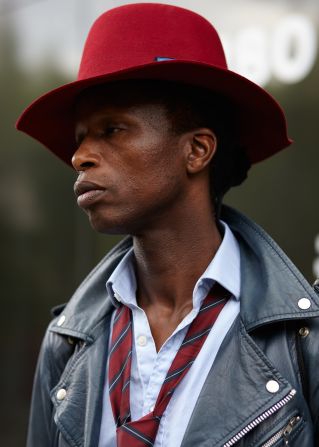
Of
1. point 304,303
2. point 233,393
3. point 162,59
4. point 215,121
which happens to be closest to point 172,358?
point 233,393

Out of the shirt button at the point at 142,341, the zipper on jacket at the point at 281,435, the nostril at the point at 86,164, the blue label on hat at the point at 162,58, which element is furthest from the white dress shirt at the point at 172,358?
the blue label on hat at the point at 162,58

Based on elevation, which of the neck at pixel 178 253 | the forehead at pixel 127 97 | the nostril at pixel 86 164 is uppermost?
the forehead at pixel 127 97

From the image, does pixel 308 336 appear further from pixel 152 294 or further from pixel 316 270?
pixel 316 270

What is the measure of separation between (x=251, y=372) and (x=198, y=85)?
3.17ft

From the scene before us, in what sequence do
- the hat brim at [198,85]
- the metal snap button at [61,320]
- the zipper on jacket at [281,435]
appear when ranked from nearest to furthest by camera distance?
the zipper on jacket at [281,435] → the hat brim at [198,85] → the metal snap button at [61,320]

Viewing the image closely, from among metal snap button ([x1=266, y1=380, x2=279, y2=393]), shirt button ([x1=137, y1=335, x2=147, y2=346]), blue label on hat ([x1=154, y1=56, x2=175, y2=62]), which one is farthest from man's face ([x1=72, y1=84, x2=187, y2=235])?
metal snap button ([x1=266, y1=380, x2=279, y2=393])

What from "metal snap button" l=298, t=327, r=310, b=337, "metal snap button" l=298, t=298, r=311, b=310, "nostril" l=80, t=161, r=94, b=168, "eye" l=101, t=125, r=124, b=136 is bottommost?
"metal snap button" l=298, t=327, r=310, b=337

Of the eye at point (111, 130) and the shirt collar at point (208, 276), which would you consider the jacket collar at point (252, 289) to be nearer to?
the shirt collar at point (208, 276)

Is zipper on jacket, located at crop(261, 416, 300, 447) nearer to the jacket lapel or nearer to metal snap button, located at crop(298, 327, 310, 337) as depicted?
the jacket lapel

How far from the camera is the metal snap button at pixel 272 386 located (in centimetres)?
214

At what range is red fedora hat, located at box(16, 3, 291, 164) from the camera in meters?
2.35

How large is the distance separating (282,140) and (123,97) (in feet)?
2.11

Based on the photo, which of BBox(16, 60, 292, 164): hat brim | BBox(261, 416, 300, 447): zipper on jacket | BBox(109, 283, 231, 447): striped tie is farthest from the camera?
BBox(16, 60, 292, 164): hat brim

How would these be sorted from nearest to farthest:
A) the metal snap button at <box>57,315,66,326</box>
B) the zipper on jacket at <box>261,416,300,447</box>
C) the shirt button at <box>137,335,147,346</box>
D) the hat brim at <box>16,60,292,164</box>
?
the zipper on jacket at <box>261,416,300,447</box> → the hat brim at <box>16,60,292,164</box> → the shirt button at <box>137,335,147,346</box> → the metal snap button at <box>57,315,66,326</box>
